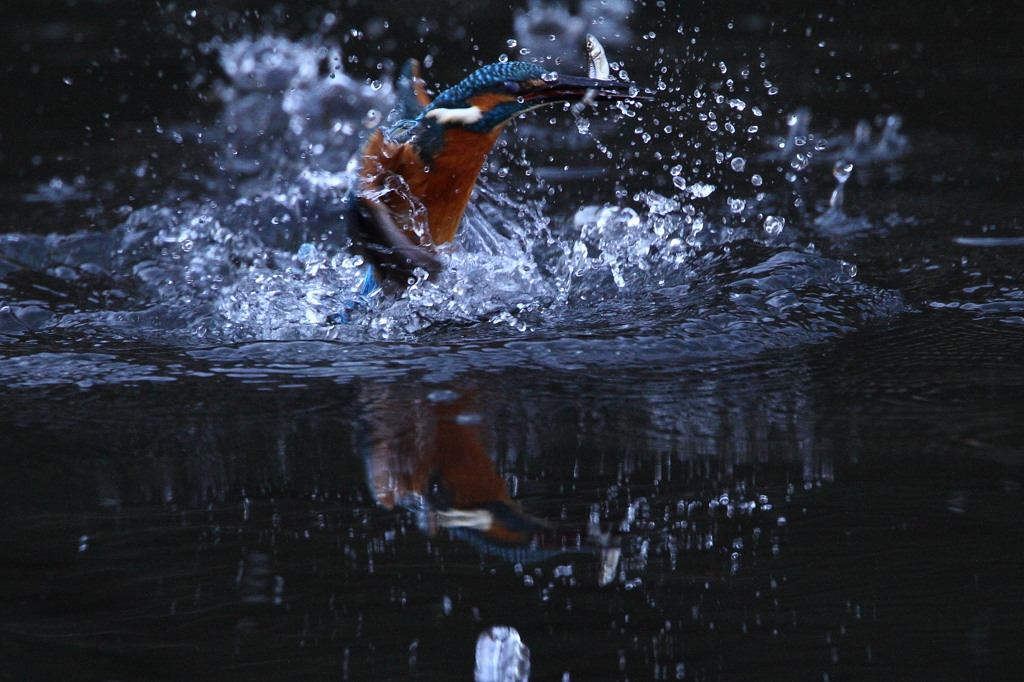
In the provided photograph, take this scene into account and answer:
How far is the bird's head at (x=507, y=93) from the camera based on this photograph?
90.4 inches

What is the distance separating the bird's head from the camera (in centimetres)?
230

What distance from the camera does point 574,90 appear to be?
90.4 inches

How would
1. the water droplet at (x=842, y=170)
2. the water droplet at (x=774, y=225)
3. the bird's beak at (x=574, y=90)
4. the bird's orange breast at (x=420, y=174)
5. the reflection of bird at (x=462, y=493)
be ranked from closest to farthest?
the reflection of bird at (x=462, y=493) < the bird's beak at (x=574, y=90) < the bird's orange breast at (x=420, y=174) < the water droplet at (x=774, y=225) < the water droplet at (x=842, y=170)

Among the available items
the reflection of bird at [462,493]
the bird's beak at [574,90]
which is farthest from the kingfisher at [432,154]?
the reflection of bird at [462,493]

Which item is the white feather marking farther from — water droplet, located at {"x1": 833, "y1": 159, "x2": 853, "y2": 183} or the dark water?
water droplet, located at {"x1": 833, "y1": 159, "x2": 853, "y2": 183}

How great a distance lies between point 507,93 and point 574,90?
0.47 ft

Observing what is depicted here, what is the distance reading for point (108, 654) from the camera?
51.4 inches

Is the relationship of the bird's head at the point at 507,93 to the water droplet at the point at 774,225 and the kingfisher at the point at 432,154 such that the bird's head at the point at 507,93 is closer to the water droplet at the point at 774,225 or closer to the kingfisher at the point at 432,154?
the kingfisher at the point at 432,154

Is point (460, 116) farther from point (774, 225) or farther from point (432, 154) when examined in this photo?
point (774, 225)

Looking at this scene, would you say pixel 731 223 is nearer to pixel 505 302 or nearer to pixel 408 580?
pixel 505 302

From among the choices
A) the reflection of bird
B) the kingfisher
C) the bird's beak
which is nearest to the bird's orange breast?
the kingfisher

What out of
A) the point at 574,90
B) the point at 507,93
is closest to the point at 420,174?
the point at 507,93

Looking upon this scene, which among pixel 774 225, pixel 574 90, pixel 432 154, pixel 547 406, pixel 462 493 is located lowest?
pixel 462 493

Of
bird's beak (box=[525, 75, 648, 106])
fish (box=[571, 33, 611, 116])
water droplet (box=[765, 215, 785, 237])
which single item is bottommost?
water droplet (box=[765, 215, 785, 237])
